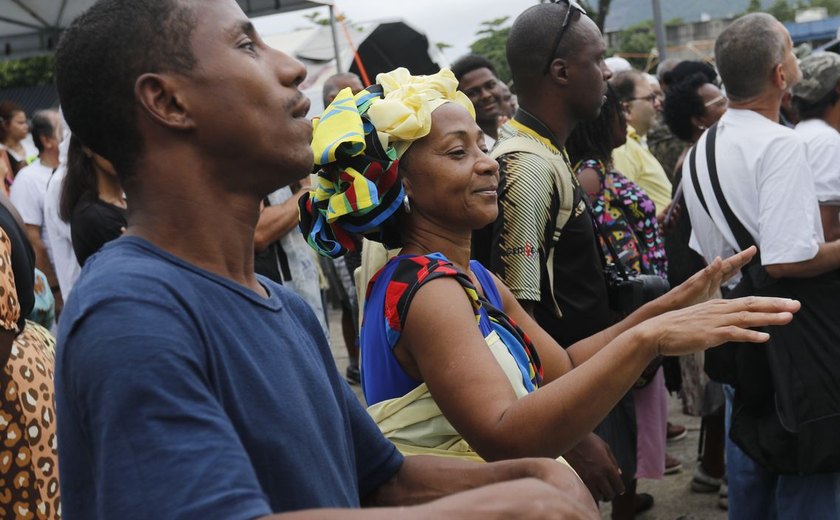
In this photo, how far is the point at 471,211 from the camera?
2.62 meters

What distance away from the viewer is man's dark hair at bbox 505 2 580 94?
360cm

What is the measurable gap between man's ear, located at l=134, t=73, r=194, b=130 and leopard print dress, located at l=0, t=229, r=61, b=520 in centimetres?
130

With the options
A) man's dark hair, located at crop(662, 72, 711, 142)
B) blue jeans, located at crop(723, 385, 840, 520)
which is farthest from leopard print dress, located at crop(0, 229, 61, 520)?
man's dark hair, located at crop(662, 72, 711, 142)

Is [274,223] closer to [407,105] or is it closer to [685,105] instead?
[407,105]

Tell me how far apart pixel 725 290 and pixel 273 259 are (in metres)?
2.24

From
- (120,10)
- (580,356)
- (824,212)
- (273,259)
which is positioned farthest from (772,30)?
(120,10)

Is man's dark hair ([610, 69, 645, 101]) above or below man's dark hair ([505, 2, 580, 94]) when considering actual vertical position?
below

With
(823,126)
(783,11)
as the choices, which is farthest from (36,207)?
(783,11)

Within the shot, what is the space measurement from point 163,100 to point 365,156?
0.96 m

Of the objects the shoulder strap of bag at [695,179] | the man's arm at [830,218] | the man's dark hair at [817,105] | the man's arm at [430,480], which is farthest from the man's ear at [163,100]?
the man's dark hair at [817,105]

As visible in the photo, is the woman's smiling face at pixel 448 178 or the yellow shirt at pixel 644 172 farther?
the yellow shirt at pixel 644 172

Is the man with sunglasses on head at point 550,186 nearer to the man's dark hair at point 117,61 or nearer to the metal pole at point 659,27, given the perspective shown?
the man's dark hair at point 117,61

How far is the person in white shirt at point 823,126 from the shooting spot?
12.8 feet

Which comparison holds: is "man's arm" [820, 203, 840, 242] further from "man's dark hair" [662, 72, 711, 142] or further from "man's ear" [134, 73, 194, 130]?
"man's ear" [134, 73, 194, 130]
